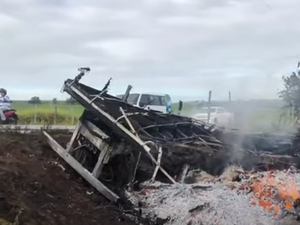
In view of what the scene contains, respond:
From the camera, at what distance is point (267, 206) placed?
25.3 feet

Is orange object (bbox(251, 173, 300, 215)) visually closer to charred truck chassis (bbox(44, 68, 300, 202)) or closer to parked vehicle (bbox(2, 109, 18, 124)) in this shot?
charred truck chassis (bbox(44, 68, 300, 202))

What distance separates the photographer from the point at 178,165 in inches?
371

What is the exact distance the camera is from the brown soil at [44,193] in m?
7.35

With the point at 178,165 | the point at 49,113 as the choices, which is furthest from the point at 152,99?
the point at 178,165

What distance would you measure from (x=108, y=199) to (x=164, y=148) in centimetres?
122

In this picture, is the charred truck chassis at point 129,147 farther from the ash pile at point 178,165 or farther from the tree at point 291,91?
the tree at point 291,91

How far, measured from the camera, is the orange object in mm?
7685

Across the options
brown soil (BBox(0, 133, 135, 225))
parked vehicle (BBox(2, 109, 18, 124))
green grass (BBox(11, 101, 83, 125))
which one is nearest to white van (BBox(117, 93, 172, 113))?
green grass (BBox(11, 101, 83, 125))

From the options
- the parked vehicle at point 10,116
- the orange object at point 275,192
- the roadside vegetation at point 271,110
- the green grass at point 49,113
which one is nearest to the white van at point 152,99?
the green grass at point 49,113

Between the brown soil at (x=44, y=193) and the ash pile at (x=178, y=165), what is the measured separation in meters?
0.22

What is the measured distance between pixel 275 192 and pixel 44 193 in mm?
3361

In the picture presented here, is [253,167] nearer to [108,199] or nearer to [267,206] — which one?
[267,206]

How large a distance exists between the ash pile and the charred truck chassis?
2 cm

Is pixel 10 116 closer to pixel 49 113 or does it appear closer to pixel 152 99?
pixel 152 99
